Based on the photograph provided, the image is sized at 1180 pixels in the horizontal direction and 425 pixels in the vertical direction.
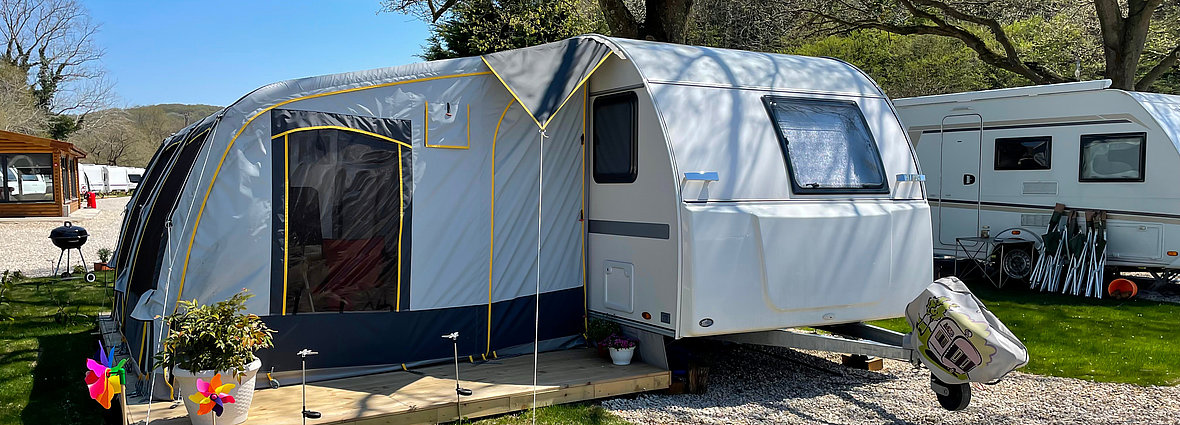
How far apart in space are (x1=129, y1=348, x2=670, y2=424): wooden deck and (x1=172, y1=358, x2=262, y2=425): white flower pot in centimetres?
10

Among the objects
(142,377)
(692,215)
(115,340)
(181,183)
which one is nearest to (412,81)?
(181,183)

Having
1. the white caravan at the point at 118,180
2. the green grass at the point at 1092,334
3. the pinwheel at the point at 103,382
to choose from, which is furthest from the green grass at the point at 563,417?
the white caravan at the point at 118,180

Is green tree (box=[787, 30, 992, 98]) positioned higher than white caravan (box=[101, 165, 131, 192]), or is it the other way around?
green tree (box=[787, 30, 992, 98])

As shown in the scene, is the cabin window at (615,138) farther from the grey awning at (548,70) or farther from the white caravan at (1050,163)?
the white caravan at (1050,163)

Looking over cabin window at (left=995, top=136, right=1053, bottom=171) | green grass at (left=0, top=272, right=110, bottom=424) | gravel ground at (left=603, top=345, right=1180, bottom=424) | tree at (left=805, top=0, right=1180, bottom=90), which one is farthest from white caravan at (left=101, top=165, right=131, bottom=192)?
gravel ground at (left=603, top=345, right=1180, bottom=424)

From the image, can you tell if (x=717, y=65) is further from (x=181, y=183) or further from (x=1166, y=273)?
(x=1166, y=273)

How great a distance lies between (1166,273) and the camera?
32.9ft

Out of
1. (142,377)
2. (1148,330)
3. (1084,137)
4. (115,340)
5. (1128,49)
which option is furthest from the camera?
(1128,49)

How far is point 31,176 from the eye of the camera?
942 inches

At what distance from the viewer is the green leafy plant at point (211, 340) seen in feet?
14.3

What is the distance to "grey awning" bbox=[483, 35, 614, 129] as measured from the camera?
537cm

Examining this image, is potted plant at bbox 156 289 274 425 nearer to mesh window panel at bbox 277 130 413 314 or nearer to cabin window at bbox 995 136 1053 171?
mesh window panel at bbox 277 130 413 314

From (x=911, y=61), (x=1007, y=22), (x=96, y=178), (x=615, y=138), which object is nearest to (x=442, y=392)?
(x=615, y=138)

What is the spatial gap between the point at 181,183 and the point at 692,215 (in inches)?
118
